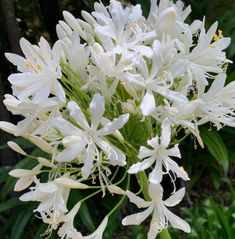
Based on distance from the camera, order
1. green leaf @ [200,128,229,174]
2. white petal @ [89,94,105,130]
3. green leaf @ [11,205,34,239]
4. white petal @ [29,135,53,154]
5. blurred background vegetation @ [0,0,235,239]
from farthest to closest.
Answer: green leaf @ [11,205,34,239] → green leaf @ [200,128,229,174] → blurred background vegetation @ [0,0,235,239] → white petal @ [29,135,53,154] → white petal @ [89,94,105,130]

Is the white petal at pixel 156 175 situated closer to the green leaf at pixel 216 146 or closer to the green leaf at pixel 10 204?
the green leaf at pixel 216 146

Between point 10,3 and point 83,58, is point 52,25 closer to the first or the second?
point 10,3

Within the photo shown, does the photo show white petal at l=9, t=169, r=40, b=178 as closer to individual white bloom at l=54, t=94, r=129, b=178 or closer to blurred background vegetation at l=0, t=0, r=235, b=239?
individual white bloom at l=54, t=94, r=129, b=178

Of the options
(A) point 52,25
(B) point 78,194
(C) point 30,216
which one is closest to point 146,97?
(B) point 78,194

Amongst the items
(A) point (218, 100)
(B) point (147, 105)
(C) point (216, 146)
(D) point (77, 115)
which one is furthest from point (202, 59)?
(C) point (216, 146)

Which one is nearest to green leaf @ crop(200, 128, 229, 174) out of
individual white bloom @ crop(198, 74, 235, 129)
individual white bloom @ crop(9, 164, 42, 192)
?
individual white bloom @ crop(198, 74, 235, 129)

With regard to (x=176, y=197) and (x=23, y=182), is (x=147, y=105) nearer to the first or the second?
(x=176, y=197)

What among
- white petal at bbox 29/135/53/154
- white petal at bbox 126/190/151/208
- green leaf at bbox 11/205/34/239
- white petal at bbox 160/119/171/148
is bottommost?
green leaf at bbox 11/205/34/239
